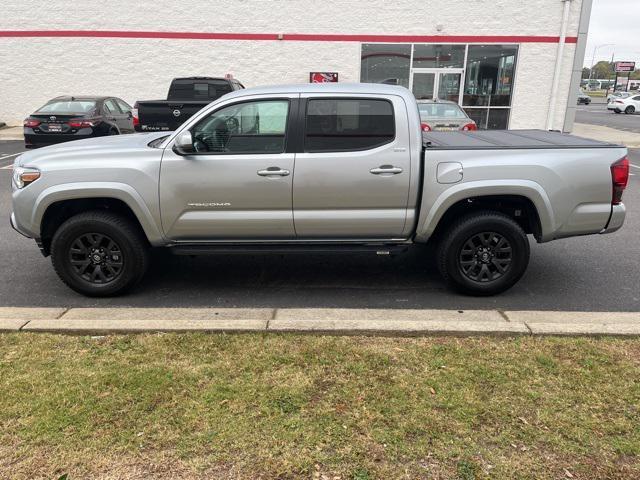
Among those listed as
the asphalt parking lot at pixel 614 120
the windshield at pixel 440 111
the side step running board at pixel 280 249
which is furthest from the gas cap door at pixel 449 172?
the asphalt parking lot at pixel 614 120

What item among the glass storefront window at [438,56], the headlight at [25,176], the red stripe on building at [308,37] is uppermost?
the red stripe on building at [308,37]

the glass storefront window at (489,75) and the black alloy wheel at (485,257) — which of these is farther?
the glass storefront window at (489,75)

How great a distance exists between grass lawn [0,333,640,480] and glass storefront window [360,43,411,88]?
1672cm

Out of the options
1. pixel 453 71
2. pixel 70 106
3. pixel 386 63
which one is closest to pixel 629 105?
pixel 453 71

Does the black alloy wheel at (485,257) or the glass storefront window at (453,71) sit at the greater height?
the glass storefront window at (453,71)

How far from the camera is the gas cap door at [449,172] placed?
450 cm

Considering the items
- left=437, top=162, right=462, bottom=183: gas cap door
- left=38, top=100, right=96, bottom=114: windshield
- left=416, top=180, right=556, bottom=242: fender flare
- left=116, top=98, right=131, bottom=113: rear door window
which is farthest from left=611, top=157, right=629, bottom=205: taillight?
left=116, top=98, right=131, bottom=113: rear door window

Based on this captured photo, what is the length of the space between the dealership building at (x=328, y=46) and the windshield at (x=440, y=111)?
661cm

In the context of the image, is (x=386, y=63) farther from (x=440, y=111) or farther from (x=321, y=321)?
(x=321, y=321)

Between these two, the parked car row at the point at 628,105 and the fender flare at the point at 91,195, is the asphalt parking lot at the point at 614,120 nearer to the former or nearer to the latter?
the parked car row at the point at 628,105

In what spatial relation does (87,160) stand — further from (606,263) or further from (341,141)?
(606,263)

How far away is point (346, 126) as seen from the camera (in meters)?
4.59

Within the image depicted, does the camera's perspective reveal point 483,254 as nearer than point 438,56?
Yes

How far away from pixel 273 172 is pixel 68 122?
9.62 metres
